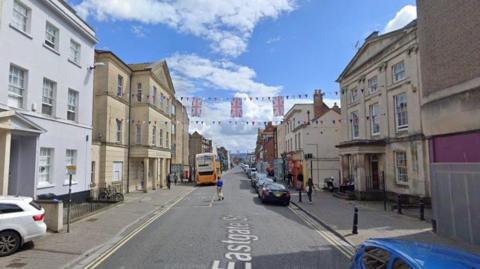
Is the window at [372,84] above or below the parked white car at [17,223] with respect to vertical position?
above

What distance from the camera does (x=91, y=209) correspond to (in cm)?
1756

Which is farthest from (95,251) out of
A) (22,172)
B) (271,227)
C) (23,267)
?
(22,172)

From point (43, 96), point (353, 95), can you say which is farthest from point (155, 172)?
point (353, 95)

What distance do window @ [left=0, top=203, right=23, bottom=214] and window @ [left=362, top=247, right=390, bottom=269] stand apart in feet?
30.3

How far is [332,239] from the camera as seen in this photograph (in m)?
11.8

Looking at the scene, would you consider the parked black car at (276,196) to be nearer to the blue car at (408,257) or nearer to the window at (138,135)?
the window at (138,135)

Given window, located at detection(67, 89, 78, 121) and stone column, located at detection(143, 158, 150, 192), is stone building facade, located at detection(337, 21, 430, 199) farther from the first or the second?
window, located at detection(67, 89, 78, 121)

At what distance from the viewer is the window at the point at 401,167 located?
74.4 ft

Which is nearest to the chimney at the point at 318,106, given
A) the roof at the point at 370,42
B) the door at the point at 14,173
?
the roof at the point at 370,42

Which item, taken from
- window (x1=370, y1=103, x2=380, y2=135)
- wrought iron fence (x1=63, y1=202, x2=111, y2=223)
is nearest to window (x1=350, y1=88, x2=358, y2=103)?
window (x1=370, y1=103, x2=380, y2=135)

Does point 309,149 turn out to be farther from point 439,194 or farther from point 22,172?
point 22,172

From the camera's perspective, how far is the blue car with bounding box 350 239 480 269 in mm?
4137

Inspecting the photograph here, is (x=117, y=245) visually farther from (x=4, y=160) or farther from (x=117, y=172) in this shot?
(x=117, y=172)

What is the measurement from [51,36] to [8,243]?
11905 mm
